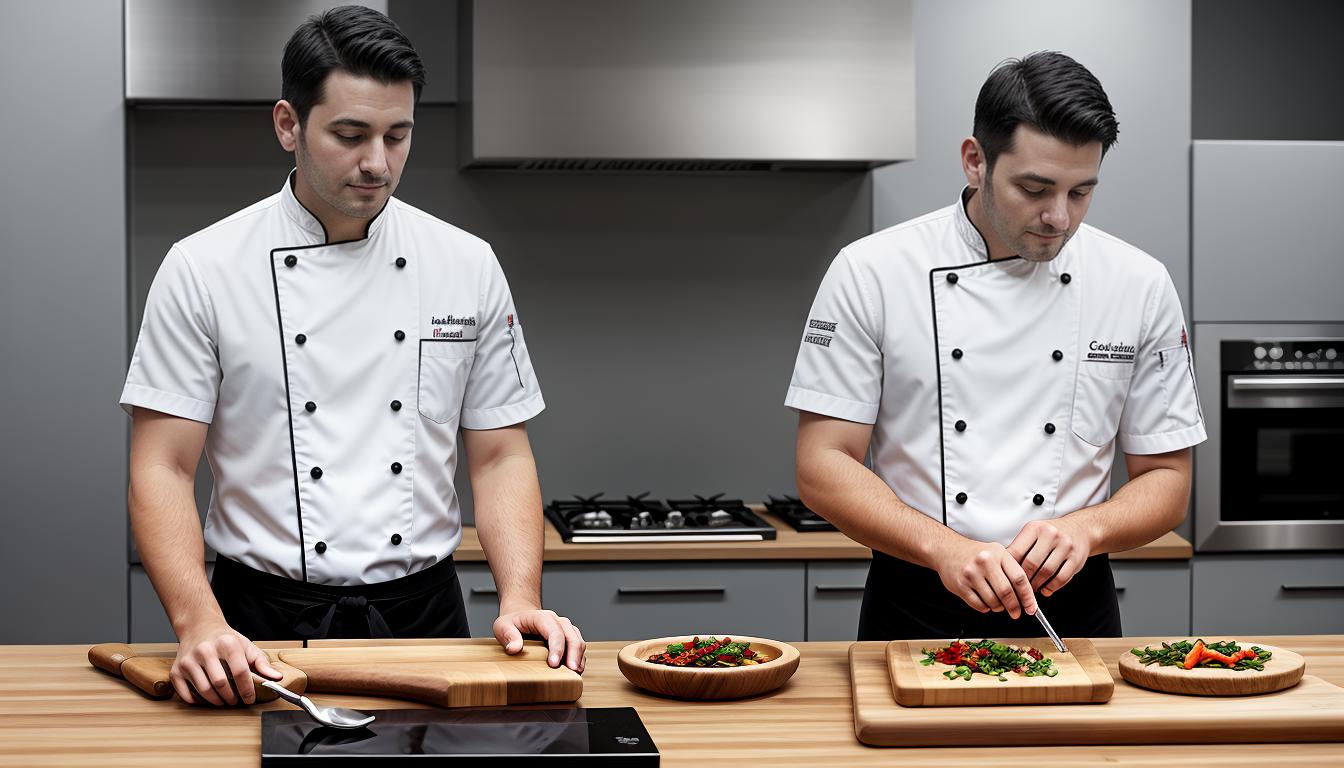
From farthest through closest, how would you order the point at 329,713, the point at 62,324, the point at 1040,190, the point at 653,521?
the point at 653,521 < the point at 62,324 < the point at 1040,190 < the point at 329,713

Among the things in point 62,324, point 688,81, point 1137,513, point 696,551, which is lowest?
point 696,551

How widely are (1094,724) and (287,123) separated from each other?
1.24m

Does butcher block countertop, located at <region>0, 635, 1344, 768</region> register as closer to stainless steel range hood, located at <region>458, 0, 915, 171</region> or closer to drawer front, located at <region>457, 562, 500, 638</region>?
drawer front, located at <region>457, 562, 500, 638</region>

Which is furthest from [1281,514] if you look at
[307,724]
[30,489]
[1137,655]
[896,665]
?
[30,489]

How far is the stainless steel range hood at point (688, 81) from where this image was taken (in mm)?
3016

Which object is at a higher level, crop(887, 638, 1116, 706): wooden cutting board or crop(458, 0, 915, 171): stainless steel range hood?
crop(458, 0, 915, 171): stainless steel range hood

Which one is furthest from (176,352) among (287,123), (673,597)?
(673,597)

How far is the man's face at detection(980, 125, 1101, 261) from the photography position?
5.80 feet

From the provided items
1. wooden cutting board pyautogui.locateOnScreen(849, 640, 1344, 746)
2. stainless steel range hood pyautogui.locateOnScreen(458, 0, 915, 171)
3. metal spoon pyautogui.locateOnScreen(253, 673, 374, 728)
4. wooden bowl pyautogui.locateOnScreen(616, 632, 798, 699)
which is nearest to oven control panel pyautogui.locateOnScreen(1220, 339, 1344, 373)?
stainless steel range hood pyautogui.locateOnScreen(458, 0, 915, 171)

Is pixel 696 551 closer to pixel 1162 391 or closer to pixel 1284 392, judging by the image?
pixel 1162 391

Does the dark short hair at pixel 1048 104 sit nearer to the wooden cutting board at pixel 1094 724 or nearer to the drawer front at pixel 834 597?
the wooden cutting board at pixel 1094 724

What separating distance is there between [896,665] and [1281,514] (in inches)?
84.2

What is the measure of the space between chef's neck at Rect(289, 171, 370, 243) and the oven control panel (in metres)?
2.22

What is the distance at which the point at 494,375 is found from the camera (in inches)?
76.5
